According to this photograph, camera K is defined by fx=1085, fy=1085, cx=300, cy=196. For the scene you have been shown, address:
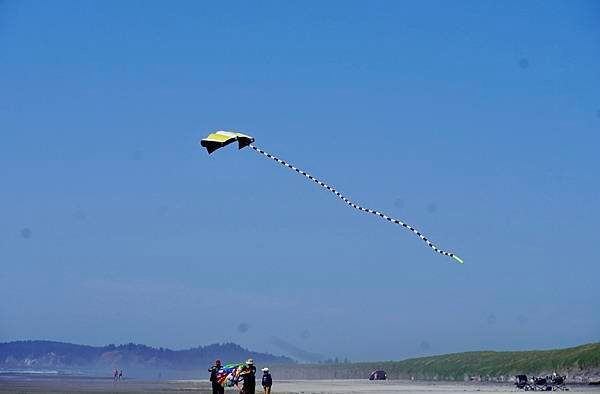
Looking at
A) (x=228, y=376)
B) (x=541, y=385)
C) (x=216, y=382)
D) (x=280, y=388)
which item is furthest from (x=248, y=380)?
(x=541, y=385)

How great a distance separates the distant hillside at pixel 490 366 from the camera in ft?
317

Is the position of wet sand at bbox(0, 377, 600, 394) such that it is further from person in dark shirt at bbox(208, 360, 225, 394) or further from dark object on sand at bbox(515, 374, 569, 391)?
person in dark shirt at bbox(208, 360, 225, 394)

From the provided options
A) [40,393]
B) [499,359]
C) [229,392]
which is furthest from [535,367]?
[40,393]

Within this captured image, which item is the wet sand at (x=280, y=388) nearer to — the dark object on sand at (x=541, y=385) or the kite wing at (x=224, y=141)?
the dark object on sand at (x=541, y=385)

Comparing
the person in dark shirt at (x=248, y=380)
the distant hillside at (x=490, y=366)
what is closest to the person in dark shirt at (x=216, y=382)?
the person in dark shirt at (x=248, y=380)

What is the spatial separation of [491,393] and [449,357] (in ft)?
285

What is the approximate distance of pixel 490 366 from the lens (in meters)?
119

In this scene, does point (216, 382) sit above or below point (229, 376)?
below

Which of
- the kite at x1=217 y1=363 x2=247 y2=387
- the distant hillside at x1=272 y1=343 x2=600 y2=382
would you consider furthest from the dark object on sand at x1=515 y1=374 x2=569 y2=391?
the kite at x1=217 y1=363 x2=247 y2=387

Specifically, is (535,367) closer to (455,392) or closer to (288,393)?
(455,392)

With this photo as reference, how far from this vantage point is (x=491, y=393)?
6128 cm

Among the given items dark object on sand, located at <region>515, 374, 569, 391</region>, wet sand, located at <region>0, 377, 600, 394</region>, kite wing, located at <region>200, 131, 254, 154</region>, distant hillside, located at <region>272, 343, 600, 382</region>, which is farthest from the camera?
distant hillside, located at <region>272, 343, 600, 382</region>

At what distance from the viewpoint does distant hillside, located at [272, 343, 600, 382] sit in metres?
96.8

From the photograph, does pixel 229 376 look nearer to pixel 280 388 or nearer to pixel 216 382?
pixel 216 382
